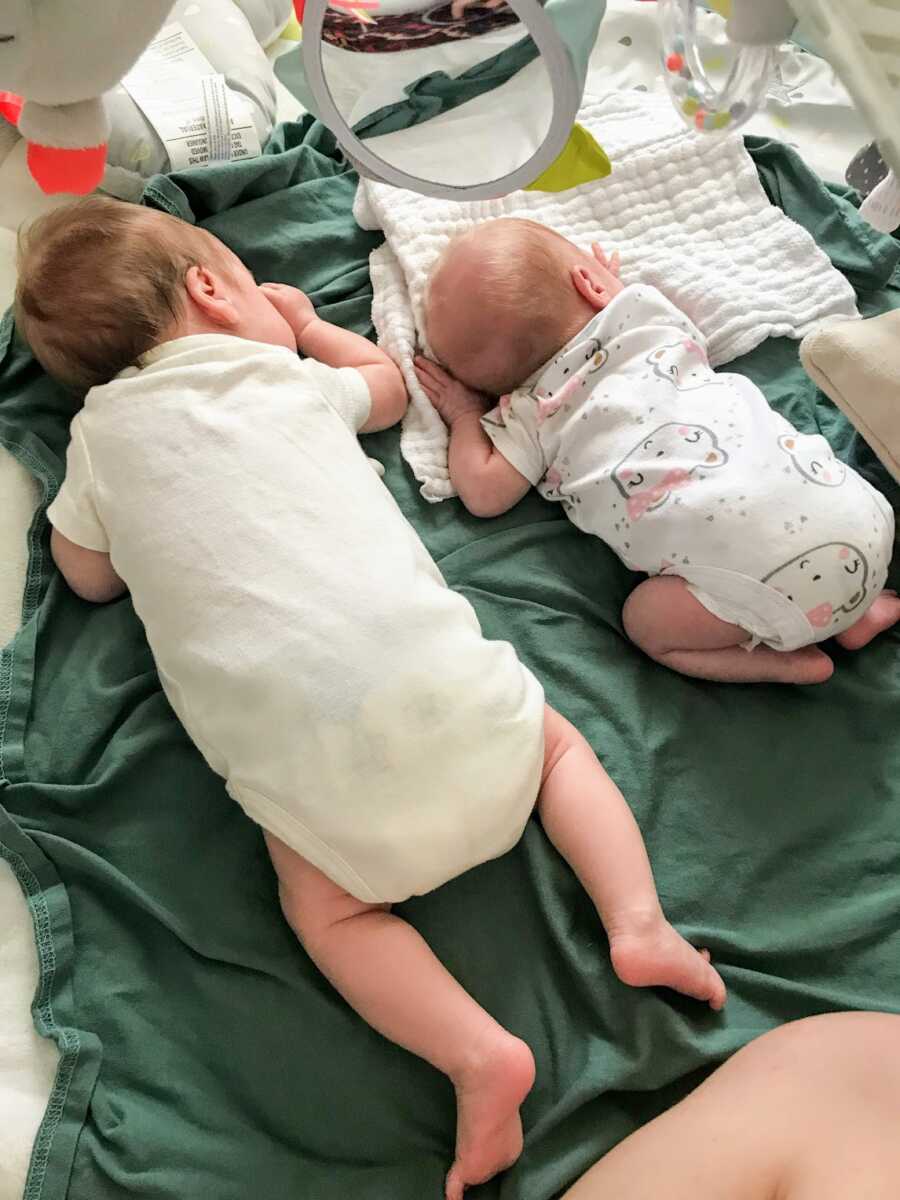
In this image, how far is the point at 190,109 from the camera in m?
1.42

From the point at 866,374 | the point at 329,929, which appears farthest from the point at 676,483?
the point at 329,929

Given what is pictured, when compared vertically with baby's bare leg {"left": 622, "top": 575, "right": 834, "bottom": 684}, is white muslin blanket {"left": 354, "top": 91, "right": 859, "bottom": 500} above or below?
above

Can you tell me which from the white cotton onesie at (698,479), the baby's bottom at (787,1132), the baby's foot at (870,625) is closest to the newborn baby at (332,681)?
the baby's bottom at (787,1132)

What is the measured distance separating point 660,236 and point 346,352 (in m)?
0.48

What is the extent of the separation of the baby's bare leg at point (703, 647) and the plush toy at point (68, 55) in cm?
72

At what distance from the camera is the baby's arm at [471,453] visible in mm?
1248

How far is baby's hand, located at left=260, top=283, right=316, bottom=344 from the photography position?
4.33ft

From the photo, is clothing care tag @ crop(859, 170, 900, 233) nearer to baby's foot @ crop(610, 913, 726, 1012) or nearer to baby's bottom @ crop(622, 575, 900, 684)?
baby's bottom @ crop(622, 575, 900, 684)

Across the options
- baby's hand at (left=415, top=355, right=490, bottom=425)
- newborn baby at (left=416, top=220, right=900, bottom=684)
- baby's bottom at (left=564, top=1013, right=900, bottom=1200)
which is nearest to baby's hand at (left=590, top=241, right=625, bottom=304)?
newborn baby at (left=416, top=220, right=900, bottom=684)

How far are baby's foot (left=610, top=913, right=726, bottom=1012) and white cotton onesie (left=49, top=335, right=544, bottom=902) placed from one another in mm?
135

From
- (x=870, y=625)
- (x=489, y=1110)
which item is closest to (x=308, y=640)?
(x=489, y=1110)

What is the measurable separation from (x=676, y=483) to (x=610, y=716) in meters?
0.26

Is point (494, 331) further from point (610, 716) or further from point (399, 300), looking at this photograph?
point (610, 716)

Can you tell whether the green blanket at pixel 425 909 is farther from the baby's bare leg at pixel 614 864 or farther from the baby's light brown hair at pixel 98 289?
the baby's light brown hair at pixel 98 289
